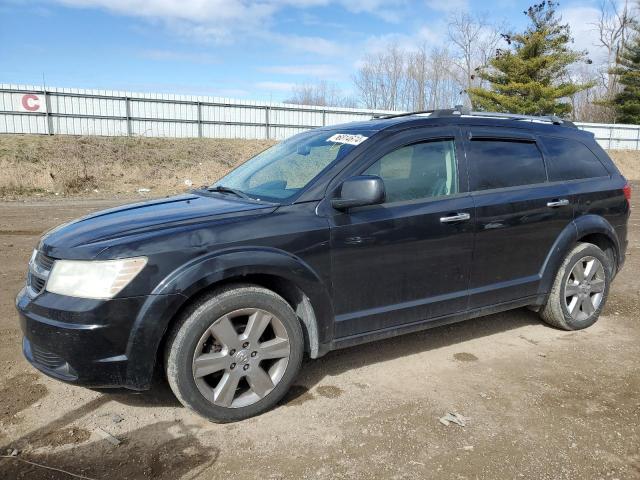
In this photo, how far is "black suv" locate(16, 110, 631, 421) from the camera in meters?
2.85

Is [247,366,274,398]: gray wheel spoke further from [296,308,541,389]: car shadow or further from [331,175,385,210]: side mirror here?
[331,175,385,210]: side mirror

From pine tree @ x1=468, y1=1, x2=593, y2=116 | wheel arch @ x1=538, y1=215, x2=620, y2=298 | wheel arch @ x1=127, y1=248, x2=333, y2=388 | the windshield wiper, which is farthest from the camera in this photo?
pine tree @ x1=468, y1=1, x2=593, y2=116

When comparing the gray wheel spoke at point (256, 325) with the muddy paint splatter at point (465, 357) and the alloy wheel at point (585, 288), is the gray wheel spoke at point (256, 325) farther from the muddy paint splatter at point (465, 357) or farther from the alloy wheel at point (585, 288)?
the alloy wheel at point (585, 288)

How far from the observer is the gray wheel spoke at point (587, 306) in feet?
15.6

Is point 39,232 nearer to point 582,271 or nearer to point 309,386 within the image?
point 309,386

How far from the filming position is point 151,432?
304cm

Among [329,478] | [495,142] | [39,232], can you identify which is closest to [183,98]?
[39,232]

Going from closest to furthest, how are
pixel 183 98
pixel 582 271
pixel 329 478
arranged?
pixel 329 478 < pixel 582 271 < pixel 183 98

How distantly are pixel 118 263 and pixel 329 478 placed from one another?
5.09 feet

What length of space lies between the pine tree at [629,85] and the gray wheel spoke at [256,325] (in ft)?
149

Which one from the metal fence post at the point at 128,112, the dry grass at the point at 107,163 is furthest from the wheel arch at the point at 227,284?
the metal fence post at the point at 128,112

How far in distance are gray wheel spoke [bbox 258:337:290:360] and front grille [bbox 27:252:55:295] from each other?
4.22ft

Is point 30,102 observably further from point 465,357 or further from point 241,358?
point 465,357

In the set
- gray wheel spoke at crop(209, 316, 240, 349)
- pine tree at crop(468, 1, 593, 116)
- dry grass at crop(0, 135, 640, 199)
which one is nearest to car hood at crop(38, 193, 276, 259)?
gray wheel spoke at crop(209, 316, 240, 349)
